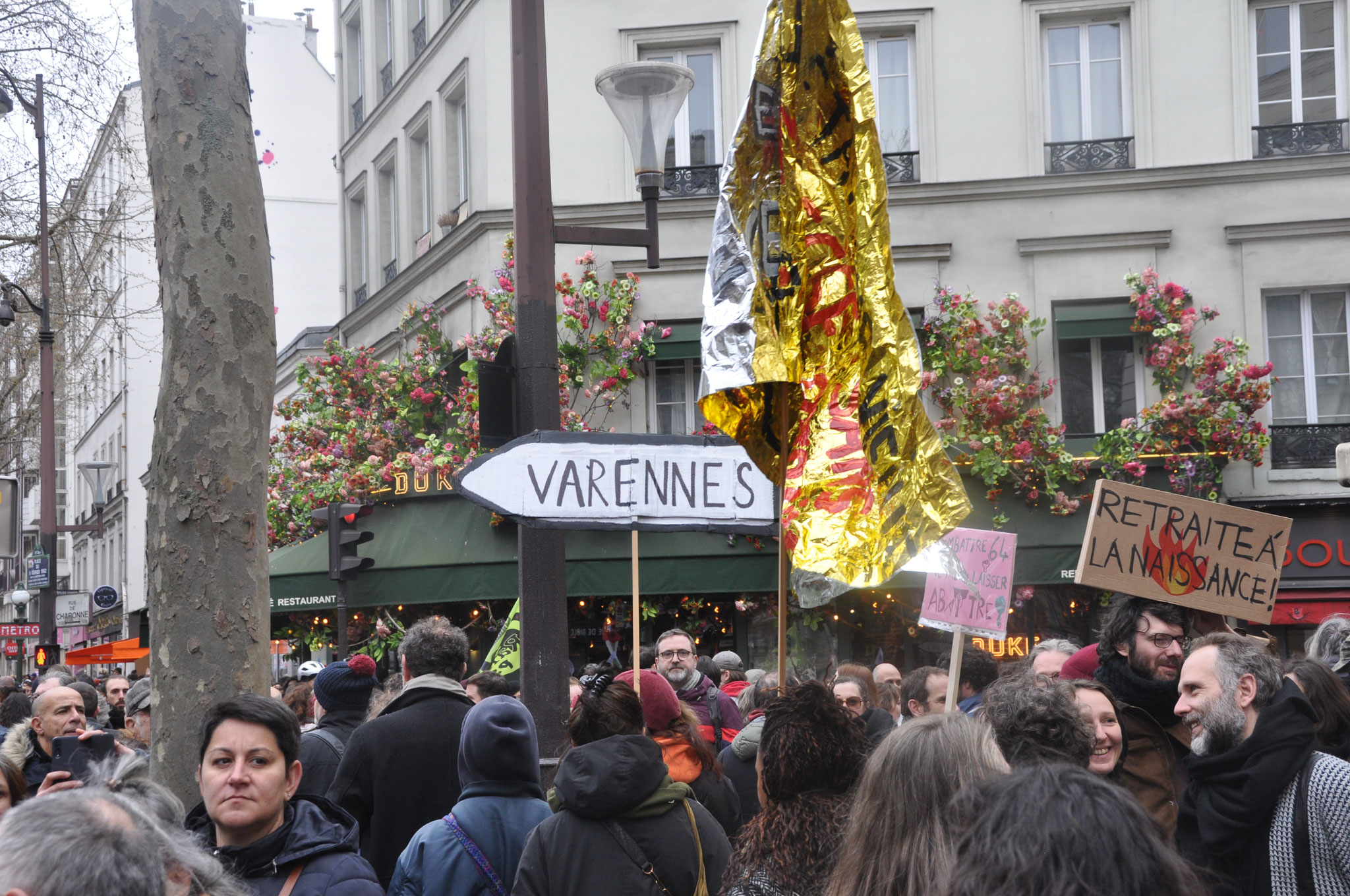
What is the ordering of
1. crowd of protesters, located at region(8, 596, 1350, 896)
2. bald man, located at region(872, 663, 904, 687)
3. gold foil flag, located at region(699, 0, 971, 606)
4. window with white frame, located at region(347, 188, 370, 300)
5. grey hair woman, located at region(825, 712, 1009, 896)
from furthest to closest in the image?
1. window with white frame, located at region(347, 188, 370, 300)
2. bald man, located at region(872, 663, 904, 687)
3. gold foil flag, located at region(699, 0, 971, 606)
4. grey hair woman, located at region(825, 712, 1009, 896)
5. crowd of protesters, located at region(8, 596, 1350, 896)

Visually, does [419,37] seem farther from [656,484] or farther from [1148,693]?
[1148,693]

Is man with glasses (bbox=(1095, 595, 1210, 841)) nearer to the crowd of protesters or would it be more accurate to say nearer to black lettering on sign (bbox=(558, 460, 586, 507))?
the crowd of protesters

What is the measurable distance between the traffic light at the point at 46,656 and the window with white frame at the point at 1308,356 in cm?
1839

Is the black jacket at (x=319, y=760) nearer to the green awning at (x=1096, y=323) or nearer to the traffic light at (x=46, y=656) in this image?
the green awning at (x=1096, y=323)

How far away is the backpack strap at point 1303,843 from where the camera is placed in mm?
3572

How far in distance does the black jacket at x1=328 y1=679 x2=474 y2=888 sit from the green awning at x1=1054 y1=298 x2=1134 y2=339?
470 inches

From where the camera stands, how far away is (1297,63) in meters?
15.9

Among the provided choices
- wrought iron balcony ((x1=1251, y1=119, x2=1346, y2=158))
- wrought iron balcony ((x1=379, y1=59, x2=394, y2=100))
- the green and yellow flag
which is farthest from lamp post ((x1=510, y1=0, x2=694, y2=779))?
wrought iron balcony ((x1=379, y1=59, x2=394, y2=100))

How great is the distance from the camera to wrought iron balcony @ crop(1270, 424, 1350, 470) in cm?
1542

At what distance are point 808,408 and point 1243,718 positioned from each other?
1747 millimetres

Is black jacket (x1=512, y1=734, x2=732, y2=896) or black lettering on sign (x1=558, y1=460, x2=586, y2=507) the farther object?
black lettering on sign (x1=558, y1=460, x2=586, y2=507)

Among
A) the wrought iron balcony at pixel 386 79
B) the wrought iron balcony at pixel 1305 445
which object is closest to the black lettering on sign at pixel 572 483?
the wrought iron balcony at pixel 1305 445

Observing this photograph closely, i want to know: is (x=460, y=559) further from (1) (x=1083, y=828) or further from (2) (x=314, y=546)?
(1) (x=1083, y=828)

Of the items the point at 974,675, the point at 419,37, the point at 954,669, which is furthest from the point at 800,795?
the point at 419,37
